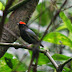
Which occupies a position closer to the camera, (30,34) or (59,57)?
(59,57)

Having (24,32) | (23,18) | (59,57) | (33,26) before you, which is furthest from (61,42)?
(33,26)

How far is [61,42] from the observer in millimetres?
2566

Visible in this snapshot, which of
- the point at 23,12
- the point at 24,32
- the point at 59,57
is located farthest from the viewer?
the point at 24,32

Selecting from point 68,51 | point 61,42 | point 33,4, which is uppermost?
point 33,4

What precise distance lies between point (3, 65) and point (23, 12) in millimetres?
967

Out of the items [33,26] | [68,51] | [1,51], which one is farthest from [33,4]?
[33,26]

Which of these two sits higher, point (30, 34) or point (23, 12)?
point (23, 12)

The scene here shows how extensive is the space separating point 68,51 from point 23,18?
2.26 m

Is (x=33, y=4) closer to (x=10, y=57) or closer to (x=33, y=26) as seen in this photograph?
(x=10, y=57)

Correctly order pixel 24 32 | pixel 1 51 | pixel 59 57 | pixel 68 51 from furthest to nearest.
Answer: pixel 68 51
pixel 24 32
pixel 1 51
pixel 59 57

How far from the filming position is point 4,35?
8.64 feet

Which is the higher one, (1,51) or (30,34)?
(30,34)

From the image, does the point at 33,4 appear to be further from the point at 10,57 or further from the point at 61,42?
the point at 10,57

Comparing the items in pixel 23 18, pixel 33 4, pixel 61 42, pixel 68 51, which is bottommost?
pixel 68 51
